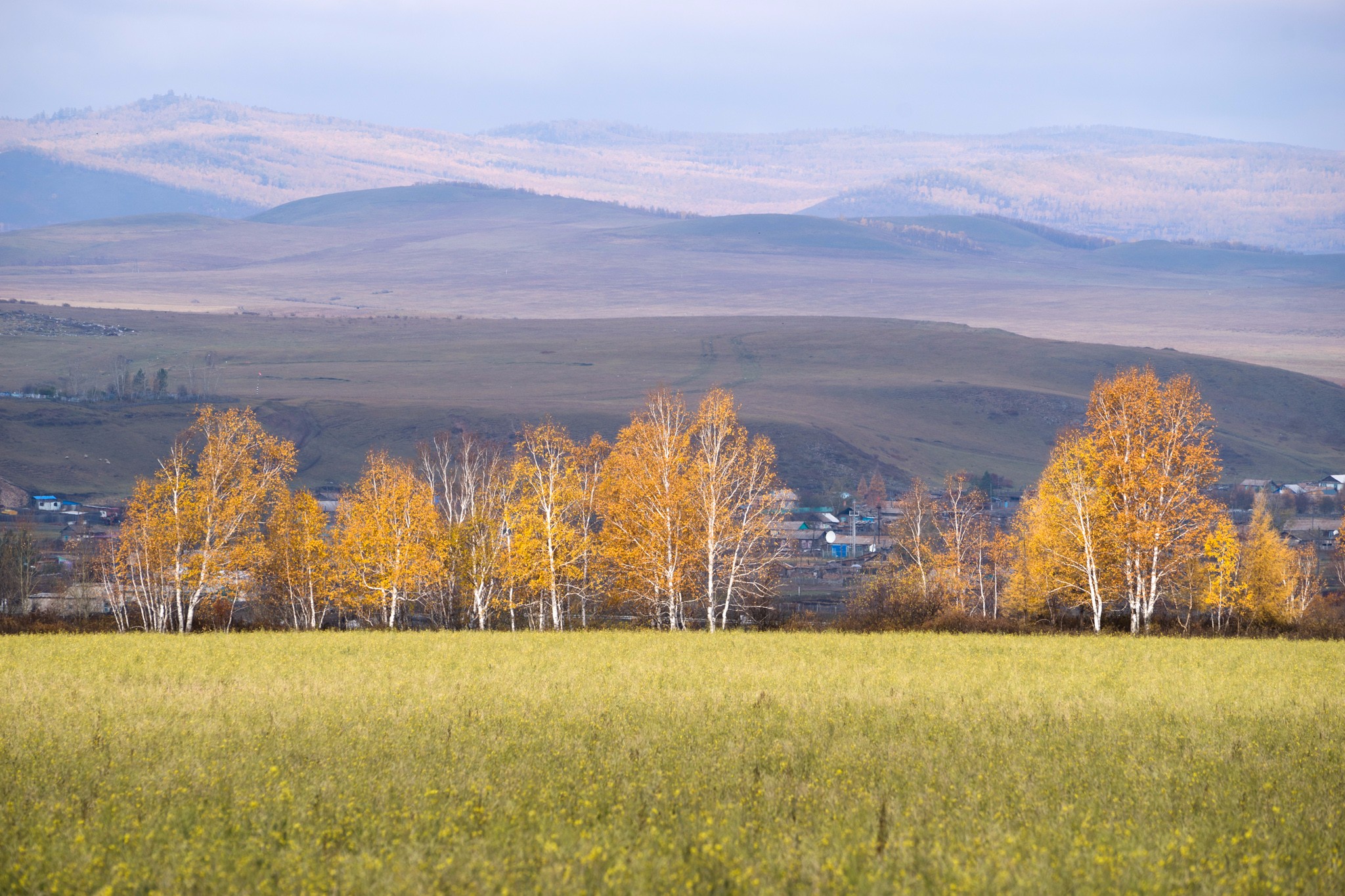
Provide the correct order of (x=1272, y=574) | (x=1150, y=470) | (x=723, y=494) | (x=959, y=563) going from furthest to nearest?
1. (x=1272, y=574)
2. (x=959, y=563)
3. (x=723, y=494)
4. (x=1150, y=470)

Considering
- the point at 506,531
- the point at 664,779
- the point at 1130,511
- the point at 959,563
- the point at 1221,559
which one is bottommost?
the point at 959,563

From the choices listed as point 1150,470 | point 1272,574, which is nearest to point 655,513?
point 1150,470

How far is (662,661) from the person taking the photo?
2503 centimetres

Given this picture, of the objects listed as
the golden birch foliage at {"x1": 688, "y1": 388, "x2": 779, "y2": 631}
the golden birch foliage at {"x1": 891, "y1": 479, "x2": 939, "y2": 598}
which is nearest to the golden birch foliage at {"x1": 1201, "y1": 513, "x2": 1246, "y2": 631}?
the golden birch foliage at {"x1": 891, "y1": 479, "x2": 939, "y2": 598}

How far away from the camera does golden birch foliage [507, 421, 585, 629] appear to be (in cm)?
4316

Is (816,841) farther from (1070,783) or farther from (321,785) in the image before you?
(321,785)

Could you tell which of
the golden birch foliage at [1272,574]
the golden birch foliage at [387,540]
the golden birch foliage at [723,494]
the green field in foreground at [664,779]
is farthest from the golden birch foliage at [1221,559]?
the golden birch foliage at [387,540]

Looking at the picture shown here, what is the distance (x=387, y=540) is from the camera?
158 ft

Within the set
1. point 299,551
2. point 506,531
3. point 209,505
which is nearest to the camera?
point 209,505

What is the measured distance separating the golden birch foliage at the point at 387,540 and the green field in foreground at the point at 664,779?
2470 cm

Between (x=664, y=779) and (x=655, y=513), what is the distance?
2971 cm

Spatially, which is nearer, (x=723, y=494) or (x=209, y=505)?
(x=209, y=505)

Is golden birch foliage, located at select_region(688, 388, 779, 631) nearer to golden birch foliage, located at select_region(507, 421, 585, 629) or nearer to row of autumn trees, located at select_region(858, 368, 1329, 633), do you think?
Result: golden birch foliage, located at select_region(507, 421, 585, 629)

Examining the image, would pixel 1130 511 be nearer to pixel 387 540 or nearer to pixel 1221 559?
pixel 1221 559
